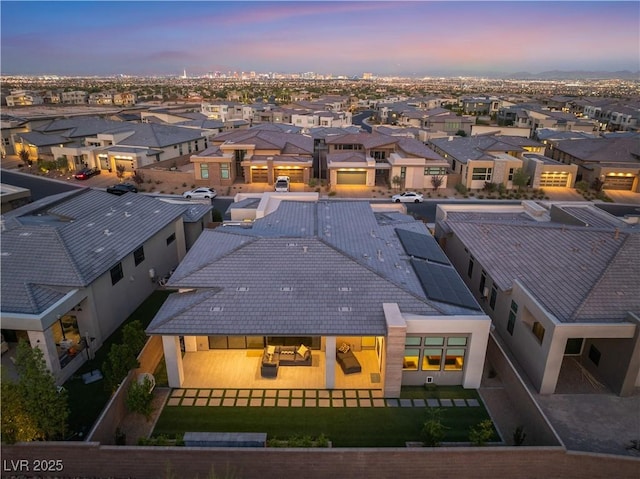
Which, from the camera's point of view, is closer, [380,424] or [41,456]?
[41,456]

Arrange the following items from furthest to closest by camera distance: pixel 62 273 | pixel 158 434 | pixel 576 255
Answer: pixel 576 255 < pixel 62 273 < pixel 158 434

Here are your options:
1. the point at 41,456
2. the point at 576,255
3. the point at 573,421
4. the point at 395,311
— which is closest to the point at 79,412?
the point at 41,456

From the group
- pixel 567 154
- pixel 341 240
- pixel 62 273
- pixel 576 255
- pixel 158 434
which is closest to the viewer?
pixel 158 434

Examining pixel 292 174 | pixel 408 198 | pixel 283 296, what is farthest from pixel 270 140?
pixel 283 296

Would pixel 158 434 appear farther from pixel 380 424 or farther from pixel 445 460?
pixel 445 460

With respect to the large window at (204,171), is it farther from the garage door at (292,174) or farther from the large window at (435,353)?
the large window at (435,353)

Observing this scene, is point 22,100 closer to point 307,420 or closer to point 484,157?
point 484,157

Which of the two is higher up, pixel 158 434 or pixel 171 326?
pixel 171 326

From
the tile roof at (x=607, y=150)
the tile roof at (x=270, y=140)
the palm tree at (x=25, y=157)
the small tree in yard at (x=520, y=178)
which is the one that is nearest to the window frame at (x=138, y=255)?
the tile roof at (x=270, y=140)
